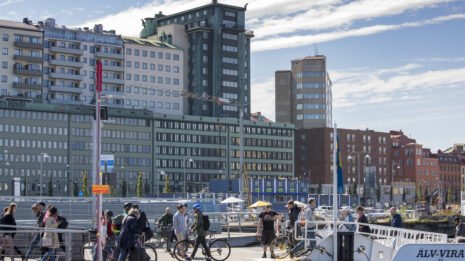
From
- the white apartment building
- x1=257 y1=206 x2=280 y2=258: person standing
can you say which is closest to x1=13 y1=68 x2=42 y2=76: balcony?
the white apartment building

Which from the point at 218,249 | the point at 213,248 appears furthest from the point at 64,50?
the point at 218,249

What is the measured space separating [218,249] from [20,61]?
121411mm

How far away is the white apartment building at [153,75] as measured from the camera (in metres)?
161

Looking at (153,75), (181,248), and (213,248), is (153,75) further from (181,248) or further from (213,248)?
(181,248)

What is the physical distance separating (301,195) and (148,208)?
69.4 meters

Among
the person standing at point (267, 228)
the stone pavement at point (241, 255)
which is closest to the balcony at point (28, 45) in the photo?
the stone pavement at point (241, 255)

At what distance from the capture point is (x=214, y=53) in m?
169

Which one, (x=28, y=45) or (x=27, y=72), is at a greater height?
(x=28, y=45)

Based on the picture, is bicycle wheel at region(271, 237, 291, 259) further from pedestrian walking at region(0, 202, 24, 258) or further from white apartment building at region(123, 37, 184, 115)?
white apartment building at region(123, 37, 184, 115)

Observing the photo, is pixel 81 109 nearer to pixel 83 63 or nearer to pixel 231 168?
pixel 83 63

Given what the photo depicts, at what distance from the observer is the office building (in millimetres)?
140875

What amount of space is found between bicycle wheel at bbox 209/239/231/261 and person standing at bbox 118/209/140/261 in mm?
6546

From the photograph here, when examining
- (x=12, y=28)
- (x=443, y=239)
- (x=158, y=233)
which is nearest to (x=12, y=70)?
(x=12, y=28)

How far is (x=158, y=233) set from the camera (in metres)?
35.8
